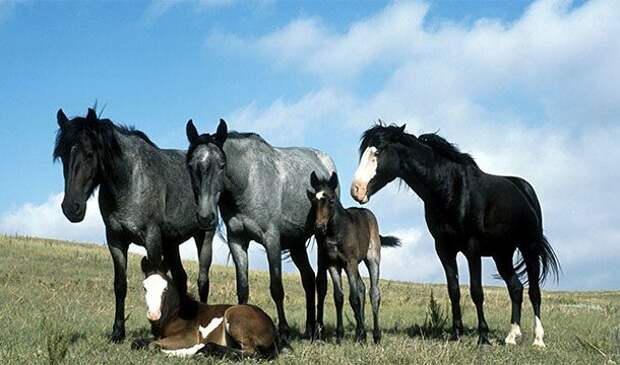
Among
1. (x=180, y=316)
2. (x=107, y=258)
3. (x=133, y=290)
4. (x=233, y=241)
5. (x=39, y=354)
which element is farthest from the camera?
(x=107, y=258)

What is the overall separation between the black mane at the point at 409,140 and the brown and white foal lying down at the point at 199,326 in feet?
11.2

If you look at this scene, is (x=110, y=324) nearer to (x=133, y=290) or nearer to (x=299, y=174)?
(x=299, y=174)

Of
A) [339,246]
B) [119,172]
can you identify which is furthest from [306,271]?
[119,172]

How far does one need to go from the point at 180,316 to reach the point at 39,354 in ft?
5.15

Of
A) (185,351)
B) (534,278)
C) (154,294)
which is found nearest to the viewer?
(154,294)

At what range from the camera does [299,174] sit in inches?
401

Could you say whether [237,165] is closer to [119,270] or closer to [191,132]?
[191,132]

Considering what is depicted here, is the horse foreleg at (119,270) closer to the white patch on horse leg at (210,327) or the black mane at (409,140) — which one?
the white patch on horse leg at (210,327)

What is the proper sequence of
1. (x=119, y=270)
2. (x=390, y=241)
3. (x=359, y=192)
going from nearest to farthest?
(x=119, y=270)
(x=359, y=192)
(x=390, y=241)

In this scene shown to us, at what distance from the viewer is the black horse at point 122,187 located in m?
8.69

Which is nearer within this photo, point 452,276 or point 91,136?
point 91,136

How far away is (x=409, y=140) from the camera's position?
10289 mm

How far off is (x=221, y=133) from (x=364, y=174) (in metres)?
2.35

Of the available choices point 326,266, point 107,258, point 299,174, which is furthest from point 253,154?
point 107,258
